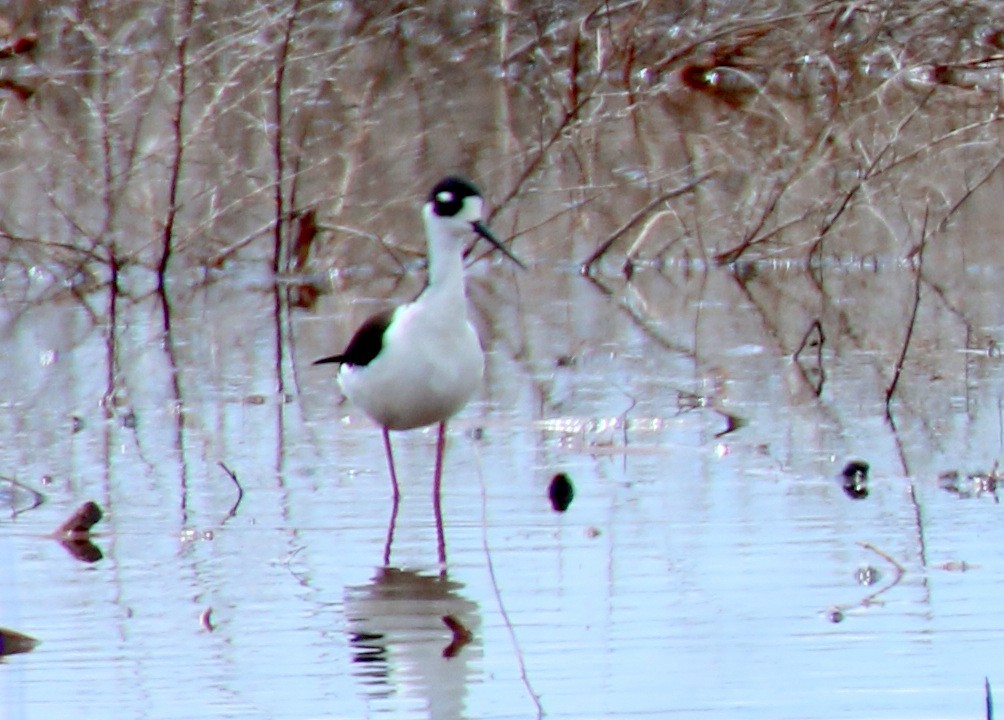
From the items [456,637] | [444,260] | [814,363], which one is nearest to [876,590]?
[456,637]

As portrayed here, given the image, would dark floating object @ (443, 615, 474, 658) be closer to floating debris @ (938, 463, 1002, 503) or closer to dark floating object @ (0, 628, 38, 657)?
dark floating object @ (0, 628, 38, 657)

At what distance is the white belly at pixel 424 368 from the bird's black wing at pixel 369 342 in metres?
0.05

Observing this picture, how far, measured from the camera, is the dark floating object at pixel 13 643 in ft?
16.9

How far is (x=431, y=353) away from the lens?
272 inches

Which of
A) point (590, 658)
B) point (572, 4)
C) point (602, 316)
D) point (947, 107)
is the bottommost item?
point (590, 658)

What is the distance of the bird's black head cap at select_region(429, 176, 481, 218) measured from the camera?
7.24 m

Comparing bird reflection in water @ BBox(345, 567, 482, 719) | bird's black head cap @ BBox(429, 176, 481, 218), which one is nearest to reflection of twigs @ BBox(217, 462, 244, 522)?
bird reflection in water @ BBox(345, 567, 482, 719)

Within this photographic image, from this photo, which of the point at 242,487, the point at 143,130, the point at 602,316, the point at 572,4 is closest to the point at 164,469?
the point at 242,487

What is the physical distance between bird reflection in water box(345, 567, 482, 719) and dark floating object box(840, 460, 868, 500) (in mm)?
1509

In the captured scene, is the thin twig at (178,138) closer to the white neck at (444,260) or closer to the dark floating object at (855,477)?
the white neck at (444,260)

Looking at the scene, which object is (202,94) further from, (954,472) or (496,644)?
(496,644)

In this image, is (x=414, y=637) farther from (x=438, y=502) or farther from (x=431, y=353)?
(x=431, y=353)

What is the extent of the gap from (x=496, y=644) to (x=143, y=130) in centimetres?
1179

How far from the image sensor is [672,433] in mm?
7969
